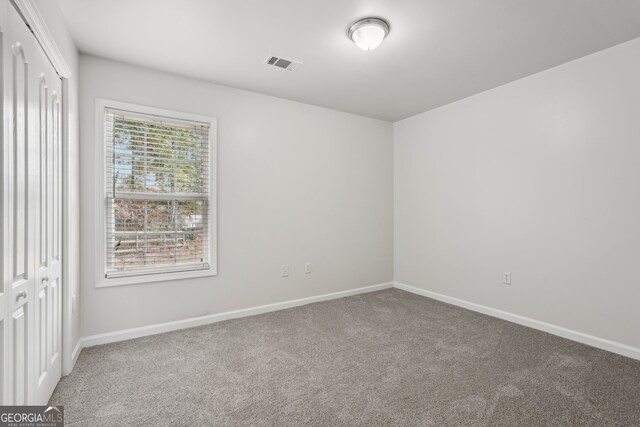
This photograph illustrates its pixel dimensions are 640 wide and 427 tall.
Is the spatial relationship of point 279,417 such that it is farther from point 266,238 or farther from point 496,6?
point 496,6

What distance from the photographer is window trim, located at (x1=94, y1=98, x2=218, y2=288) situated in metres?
2.76

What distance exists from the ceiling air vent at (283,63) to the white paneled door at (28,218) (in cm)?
156

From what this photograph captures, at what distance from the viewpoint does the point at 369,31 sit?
227 cm

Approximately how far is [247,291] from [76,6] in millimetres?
2771

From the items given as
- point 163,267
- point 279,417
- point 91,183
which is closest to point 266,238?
point 163,267

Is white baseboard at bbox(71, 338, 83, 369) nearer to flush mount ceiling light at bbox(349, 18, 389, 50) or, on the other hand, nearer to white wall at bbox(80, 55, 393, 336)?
white wall at bbox(80, 55, 393, 336)

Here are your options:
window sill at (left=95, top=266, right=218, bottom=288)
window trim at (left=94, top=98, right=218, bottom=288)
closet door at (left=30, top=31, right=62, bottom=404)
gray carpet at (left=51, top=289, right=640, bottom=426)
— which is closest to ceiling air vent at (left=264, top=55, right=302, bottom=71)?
window trim at (left=94, top=98, right=218, bottom=288)

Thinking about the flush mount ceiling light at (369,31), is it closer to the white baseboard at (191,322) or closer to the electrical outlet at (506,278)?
the electrical outlet at (506,278)

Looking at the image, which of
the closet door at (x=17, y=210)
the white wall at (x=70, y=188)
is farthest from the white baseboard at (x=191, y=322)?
the closet door at (x=17, y=210)

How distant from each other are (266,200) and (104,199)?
154cm

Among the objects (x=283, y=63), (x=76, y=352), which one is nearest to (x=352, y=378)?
(x=76, y=352)

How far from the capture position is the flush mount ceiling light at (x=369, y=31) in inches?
88.4

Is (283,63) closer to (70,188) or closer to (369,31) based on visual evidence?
(369,31)

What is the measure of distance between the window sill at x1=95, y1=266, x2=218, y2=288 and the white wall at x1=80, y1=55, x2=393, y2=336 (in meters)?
0.05
